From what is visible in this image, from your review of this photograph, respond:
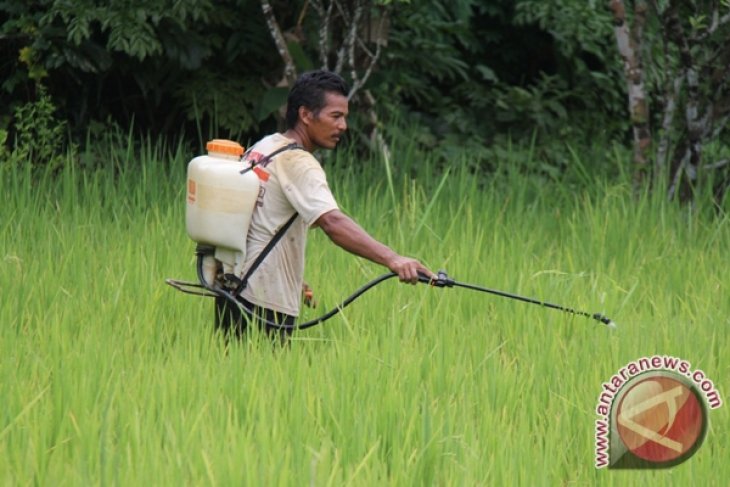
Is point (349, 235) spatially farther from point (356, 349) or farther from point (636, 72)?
point (636, 72)

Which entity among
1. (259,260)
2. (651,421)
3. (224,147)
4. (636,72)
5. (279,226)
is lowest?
(651,421)

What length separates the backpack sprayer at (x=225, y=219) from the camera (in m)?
3.72

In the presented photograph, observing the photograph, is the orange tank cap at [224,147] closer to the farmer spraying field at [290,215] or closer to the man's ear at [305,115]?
the farmer spraying field at [290,215]

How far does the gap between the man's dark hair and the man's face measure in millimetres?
16

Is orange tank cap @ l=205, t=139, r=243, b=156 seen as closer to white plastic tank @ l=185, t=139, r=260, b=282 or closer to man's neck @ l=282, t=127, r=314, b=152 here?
white plastic tank @ l=185, t=139, r=260, b=282

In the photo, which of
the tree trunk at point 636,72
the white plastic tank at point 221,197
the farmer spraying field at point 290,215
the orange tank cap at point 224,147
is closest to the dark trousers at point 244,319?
the farmer spraying field at point 290,215

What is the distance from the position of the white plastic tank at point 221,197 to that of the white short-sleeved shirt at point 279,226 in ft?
0.39

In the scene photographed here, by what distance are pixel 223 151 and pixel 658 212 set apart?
9.47 ft

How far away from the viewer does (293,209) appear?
13.0 feet

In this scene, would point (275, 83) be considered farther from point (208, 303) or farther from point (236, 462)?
point (236, 462)

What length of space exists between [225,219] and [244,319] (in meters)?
0.39

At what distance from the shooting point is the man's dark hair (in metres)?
3.98

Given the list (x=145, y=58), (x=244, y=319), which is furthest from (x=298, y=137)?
(x=145, y=58)

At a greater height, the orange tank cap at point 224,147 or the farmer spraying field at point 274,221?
the orange tank cap at point 224,147
